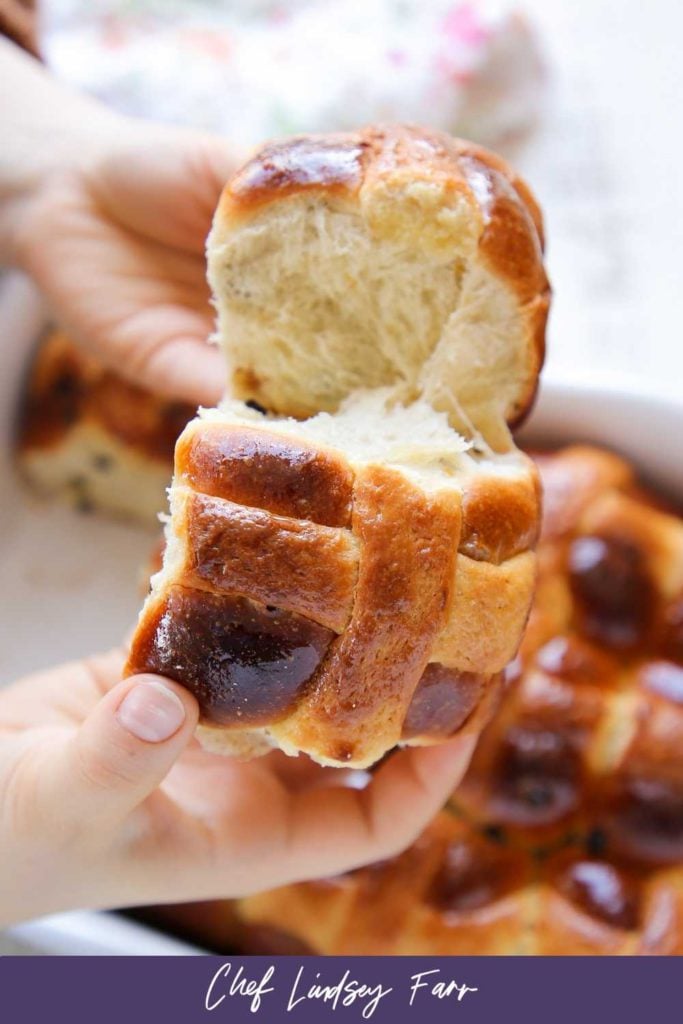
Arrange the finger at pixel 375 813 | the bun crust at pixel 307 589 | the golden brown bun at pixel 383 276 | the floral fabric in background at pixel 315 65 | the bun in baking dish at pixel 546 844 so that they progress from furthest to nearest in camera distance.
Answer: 1. the floral fabric in background at pixel 315 65
2. the bun in baking dish at pixel 546 844
3. the finger at pixel 375 813
4. the golden brown bun at pixel 383 276
5. the bun crust at pixel 307 589

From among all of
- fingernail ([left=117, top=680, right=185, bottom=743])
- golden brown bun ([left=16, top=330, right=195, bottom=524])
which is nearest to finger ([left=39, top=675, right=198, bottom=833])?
fingernail ([left=117, top=680, right=185, bottom=743])

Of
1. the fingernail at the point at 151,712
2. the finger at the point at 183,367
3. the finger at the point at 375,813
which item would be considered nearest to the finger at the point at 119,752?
the fingernail at the point at 151,712

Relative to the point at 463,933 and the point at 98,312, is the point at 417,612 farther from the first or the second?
the point at 98,312

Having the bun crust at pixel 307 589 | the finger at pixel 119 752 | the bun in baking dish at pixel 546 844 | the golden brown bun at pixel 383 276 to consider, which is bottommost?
the bun in baking dish at pixel 546 844

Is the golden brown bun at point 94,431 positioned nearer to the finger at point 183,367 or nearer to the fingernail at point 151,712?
the finger at point 183,367

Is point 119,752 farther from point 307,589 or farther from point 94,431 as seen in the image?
point 94,431

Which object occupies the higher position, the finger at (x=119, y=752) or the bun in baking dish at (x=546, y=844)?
the finger at (x=119, y=752)
